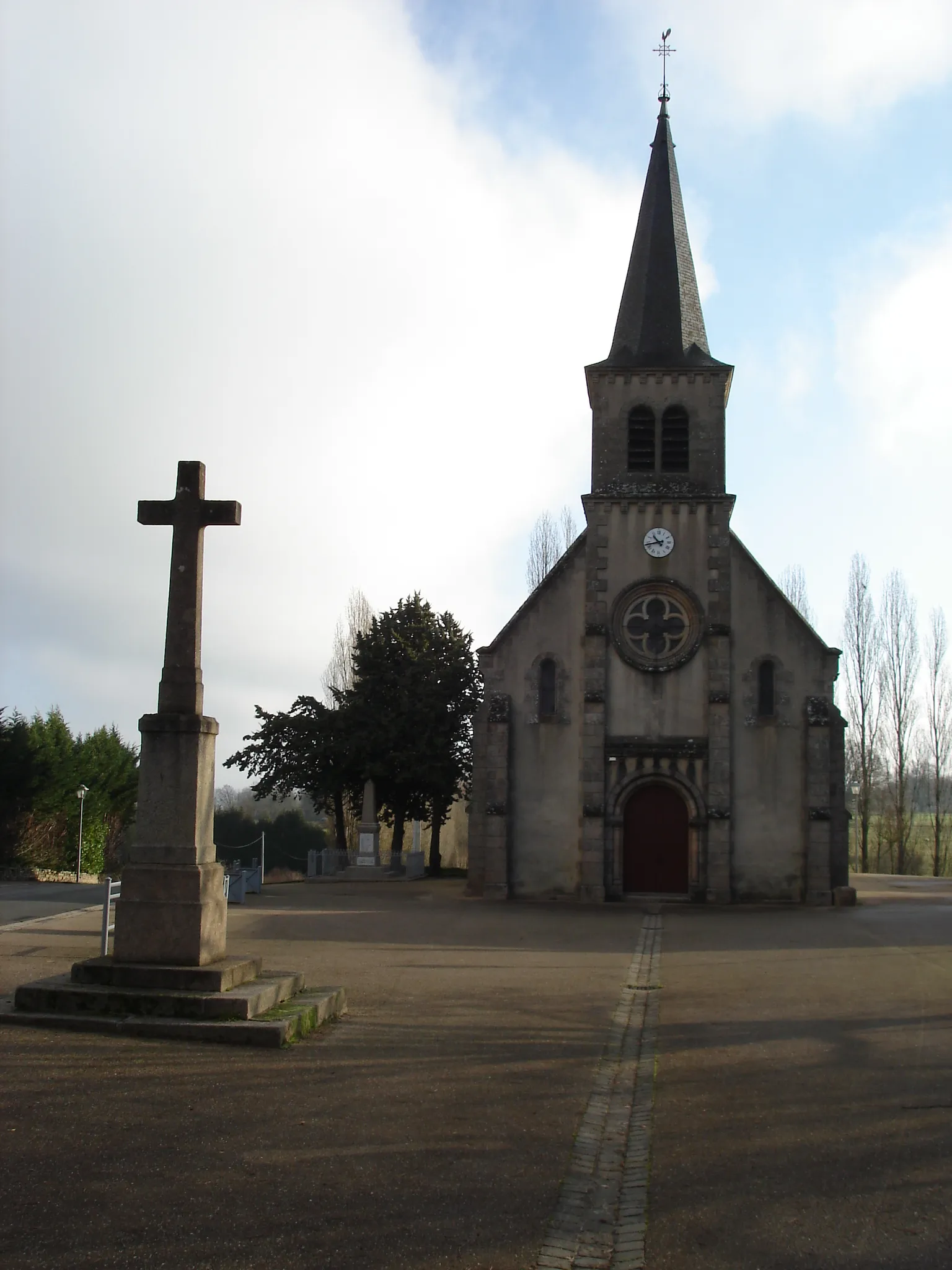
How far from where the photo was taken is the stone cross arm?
385 inches

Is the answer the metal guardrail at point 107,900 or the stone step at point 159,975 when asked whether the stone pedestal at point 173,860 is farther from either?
the metal guardrail at point 107,900

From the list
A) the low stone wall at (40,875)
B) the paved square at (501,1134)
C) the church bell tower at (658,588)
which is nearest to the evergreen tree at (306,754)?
the low stone wall at (40,875)

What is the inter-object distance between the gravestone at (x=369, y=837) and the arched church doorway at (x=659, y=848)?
10149 millimetres

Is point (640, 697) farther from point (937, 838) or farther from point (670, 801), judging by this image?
point (937, 838)

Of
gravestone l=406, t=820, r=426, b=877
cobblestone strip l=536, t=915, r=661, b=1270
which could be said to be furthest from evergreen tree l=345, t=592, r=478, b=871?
cobblestone strip l=536, t=915, r=661, b=1270

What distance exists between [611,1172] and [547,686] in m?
20.3

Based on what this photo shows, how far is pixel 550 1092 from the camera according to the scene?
7430 mm

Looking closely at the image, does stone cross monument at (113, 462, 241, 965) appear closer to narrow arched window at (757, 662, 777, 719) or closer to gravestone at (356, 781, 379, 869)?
narrow arched window at (757, 662, 777, 719)

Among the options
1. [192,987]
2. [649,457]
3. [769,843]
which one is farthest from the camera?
[649,457]

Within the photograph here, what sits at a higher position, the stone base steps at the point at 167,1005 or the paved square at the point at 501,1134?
the stone base steps at the point at 167,1005

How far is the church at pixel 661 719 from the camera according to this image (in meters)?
24.9

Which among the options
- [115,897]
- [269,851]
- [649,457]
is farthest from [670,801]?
[269,851]

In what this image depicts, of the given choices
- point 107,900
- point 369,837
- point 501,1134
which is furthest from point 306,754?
point 501,1134

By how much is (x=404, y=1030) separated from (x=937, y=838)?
4553 cm
